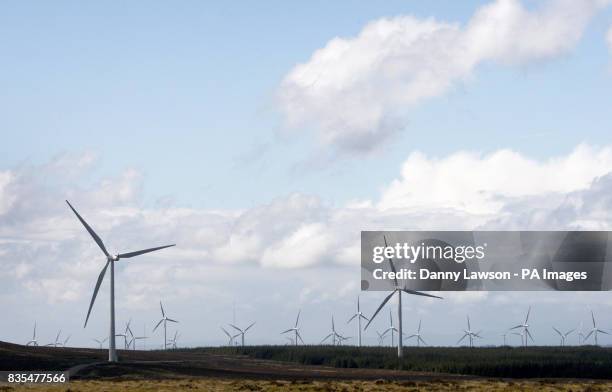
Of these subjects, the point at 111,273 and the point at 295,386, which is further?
the point at 111,273

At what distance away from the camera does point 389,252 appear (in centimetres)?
19925

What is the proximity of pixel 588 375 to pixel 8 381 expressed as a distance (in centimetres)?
11579

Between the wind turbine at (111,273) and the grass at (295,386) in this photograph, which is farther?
the wind turbine at (111,273)

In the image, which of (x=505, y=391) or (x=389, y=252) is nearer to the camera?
(x=505, y=391)

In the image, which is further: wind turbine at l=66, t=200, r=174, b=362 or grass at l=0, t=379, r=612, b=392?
wind turbine at l=66, t=200, r=174, b=362

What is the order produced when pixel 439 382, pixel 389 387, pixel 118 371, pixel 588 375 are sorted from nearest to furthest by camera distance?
pixel 389 387 → pixel 439 382 → pixel 118 371 → pixel 588 375

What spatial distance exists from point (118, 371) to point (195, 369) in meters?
18.7

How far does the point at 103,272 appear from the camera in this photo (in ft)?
569

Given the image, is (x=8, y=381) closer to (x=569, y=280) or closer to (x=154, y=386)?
(x=154, y=386)

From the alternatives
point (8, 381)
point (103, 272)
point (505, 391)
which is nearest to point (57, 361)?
point (103, 272)

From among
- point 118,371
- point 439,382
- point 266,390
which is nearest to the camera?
point 266,390

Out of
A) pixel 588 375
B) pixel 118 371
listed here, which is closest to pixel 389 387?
pixel 118 371

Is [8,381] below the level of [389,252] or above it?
below

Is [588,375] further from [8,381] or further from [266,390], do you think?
[8,381]
